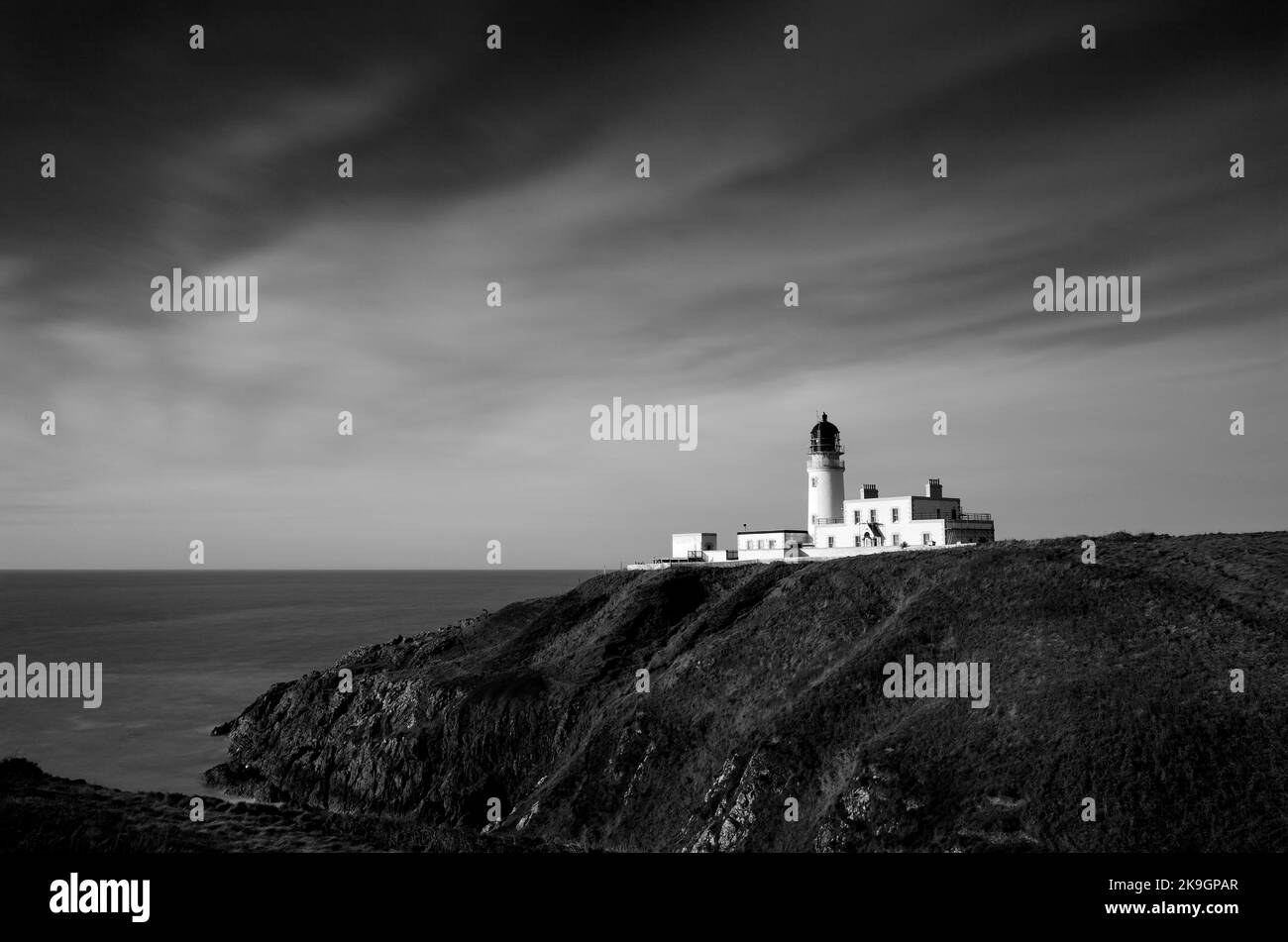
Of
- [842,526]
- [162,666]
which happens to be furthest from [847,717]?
[162,666]

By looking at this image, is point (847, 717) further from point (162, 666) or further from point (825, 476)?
point (162, 666)

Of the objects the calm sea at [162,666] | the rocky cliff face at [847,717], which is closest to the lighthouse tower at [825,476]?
the rocky cliff face at [847,717]

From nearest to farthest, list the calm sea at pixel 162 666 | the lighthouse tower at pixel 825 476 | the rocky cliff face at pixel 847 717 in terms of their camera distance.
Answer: the rocky cliff face at pixel 847 717, the calm sea at pixel 162 666, the lighthouse tower at pixel 825 476

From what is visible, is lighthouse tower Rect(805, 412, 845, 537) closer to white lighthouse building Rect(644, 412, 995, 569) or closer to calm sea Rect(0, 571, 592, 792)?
white lighthouse building Rect(644, 412, 995, 569)

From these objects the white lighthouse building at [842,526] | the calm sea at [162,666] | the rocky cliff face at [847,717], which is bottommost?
the calm sea at [162,666]

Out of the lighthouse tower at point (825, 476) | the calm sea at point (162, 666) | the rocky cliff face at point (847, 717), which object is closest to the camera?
the rocky cliff face at point (847, 717)

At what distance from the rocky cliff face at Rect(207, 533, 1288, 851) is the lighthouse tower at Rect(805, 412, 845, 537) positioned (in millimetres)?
11451

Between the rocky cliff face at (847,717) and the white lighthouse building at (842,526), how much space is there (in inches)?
249

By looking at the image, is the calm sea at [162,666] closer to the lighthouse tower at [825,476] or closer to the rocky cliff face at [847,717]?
the rocky cliff face at [847,717]

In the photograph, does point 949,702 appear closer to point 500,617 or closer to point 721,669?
point 721,669

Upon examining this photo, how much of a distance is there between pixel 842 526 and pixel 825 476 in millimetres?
5428

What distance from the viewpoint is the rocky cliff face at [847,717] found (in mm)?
28438

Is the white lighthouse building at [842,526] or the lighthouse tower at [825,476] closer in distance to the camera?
the white lighthouse building at [842,526]

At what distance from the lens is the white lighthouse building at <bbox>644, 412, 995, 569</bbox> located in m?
57.6
